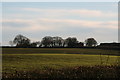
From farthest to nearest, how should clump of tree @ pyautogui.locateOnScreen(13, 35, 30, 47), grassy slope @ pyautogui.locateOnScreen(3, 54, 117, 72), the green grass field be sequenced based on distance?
1. clump of tree @ pyautogui.locateOnScreen(13, 35, 30, 47)
2. grassy slope @ pyautogui.locateOnScreen(3, 54, 117, 72)
3. the green grass field

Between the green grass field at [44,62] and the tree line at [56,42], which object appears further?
the tree line at [56,42]

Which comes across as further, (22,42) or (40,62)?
(22,42)

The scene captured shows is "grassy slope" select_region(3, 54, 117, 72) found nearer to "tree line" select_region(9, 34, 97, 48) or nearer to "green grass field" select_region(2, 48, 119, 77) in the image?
"green grass field" select_region(2, 48, 119, 77)

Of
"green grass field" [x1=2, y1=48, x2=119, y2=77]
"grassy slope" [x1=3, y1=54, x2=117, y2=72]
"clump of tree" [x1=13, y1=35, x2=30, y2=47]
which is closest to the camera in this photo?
"green grass field" [x1=2, y1=48, x2=119, y2=77]

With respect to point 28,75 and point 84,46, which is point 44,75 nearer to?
point 28,75

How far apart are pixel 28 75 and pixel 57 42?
63463mm

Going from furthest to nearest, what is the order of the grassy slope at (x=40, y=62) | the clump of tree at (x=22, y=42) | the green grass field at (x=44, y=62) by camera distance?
the clump of tree at (x=22, y=42) → the grassy slope at (x=40, y=62) → the green grass field at (x=44, y=62)

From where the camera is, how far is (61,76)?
43.9ft

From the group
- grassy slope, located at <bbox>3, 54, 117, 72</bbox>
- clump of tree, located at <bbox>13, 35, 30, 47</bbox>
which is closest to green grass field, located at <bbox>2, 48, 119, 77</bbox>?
grassy slope, located at <bbox>3, 54, 117, 72</bbox>

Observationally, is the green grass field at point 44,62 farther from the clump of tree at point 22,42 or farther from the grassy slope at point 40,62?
the clump of tree at point 22,42

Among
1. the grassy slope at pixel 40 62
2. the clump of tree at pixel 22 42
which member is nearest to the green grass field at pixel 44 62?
the grassy slope at pixel 40 62

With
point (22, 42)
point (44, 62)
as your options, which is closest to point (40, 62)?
point (44, 62)

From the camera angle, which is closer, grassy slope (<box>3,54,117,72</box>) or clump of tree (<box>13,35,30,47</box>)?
grassy slope (<box>3,54,117,72</box>)

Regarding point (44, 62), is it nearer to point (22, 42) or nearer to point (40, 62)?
point (40, 62)
